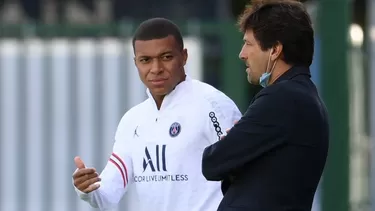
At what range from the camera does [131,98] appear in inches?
320

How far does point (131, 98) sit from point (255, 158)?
13.9ft

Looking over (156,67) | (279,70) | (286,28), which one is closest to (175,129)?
(156,67)

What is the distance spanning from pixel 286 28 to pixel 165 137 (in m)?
0.93

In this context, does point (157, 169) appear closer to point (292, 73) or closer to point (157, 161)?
point (157, 161)

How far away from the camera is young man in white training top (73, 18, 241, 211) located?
15.1ft

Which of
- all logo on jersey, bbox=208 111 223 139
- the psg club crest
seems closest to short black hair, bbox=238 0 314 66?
all logo on jersey, bbox=208 111 223 139

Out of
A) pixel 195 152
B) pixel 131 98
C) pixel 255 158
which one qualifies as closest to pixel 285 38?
pixel 255 158

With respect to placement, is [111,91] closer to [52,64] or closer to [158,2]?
[52,64]

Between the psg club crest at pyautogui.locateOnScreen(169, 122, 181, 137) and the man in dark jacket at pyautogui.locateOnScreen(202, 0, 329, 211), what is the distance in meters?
0.63

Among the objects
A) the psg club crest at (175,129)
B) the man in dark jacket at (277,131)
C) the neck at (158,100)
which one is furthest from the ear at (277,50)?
the neck at (158,100)

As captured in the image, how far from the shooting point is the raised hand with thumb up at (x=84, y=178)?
444 cm

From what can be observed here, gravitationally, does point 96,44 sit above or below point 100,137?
above

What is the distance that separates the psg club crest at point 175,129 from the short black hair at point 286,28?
75cm

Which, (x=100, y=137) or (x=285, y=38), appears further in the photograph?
(x=100, y=137)
